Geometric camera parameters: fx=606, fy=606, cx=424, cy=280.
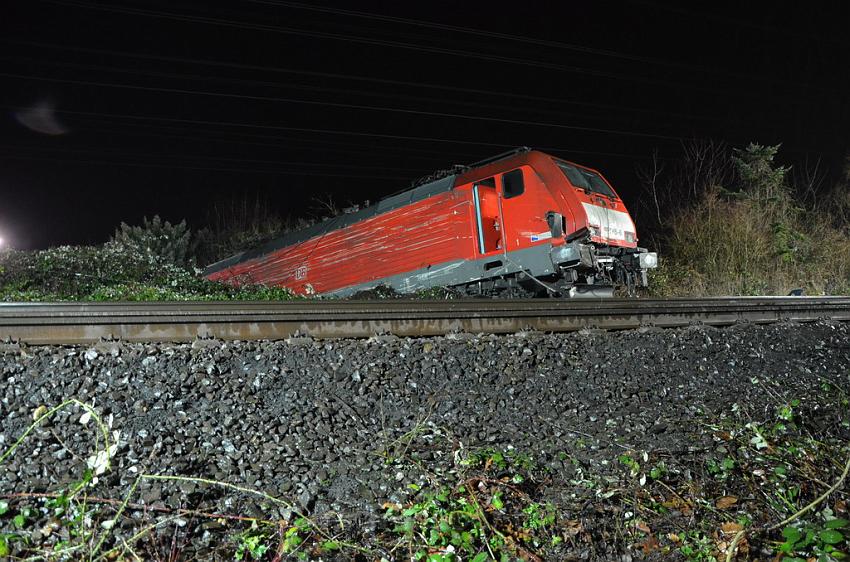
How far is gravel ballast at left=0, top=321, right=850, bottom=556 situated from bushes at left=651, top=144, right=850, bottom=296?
1187 cm

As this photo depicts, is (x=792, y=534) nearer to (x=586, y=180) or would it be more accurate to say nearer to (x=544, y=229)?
(x=544, y=229)

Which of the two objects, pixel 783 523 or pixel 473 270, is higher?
pixel 473 270

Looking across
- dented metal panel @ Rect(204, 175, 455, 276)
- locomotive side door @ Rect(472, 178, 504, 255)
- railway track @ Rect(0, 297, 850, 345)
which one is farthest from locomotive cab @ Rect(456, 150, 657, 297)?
railway track @ Rect(0, 297, 850, 345)

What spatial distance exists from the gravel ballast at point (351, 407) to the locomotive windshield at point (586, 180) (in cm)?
606

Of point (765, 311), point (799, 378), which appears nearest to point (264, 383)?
point (799, 378)

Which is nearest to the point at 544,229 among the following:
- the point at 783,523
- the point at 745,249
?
the point at 783,523

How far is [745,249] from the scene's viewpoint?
1744cm

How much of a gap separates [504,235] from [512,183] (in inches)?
37.8

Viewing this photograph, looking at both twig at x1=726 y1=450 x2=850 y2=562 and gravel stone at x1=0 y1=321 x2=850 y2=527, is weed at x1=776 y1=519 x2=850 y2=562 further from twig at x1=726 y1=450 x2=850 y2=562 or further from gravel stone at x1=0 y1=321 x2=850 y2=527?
gravel stone at x1=0 y1=321 x2=850 y2=527

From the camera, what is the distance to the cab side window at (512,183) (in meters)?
10.7

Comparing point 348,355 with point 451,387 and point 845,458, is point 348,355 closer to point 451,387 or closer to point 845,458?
point 451,387

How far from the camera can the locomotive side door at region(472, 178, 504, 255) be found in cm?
1065

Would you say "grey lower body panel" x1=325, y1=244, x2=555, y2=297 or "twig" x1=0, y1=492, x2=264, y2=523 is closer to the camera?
"twig" x1=0, y1=492, x2=264, y2=523

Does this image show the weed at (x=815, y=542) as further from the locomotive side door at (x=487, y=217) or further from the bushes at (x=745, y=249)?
the bushes at (x=745, y=249)
